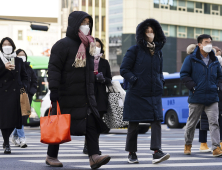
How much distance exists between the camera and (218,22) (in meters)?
50.1

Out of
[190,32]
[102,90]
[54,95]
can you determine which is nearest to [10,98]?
[102,90]

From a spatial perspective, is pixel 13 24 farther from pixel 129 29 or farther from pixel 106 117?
pixel 106 117

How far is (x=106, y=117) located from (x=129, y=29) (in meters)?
39.5

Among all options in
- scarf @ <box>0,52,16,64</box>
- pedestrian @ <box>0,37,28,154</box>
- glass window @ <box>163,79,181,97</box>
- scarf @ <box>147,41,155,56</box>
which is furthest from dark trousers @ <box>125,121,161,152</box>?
glass window @ <box>163,79,181,97</box>

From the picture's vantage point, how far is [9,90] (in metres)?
8.59

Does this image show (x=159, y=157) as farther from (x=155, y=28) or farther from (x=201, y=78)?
(x=201, y=78)

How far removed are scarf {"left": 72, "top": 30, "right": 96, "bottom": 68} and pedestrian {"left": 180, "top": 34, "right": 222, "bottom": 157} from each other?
258cm

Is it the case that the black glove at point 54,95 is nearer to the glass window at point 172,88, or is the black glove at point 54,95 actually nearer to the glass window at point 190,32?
the glass window at point 172,88

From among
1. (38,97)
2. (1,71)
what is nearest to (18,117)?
(1,71)

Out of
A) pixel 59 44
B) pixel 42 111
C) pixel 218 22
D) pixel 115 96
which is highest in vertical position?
pixel 218 22

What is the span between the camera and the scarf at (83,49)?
233 inches

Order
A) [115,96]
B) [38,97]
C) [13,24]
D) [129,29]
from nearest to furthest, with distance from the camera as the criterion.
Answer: [115,96]
[38,97]
[129,29]
[13,24]

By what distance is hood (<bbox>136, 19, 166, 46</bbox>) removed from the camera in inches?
273

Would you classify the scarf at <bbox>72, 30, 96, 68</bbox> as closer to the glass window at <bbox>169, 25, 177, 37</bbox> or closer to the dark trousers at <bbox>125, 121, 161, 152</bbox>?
the dark trousers at <bbox>125, 121, 161, 152</bbox>
